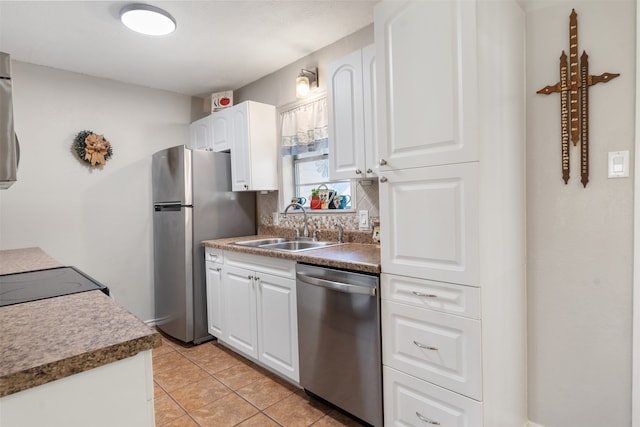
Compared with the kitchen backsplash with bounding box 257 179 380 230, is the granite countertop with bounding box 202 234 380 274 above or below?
below

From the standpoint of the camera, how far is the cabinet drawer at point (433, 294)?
4.46 ft

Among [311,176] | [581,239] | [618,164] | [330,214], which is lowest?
[581,239]

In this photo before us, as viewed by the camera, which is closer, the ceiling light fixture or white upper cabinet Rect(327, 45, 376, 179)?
white upper cabinet Rect(327, 45, 376, 179)

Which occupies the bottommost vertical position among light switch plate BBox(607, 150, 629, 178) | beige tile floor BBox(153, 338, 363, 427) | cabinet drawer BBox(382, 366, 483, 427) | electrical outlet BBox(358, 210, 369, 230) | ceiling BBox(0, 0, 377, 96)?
beige tile floor BBox(153, 338, 363, 427)

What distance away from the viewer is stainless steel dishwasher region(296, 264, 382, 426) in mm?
1665

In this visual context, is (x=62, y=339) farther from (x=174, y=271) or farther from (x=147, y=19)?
(x=174, y=271)

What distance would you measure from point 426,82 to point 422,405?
1.42m

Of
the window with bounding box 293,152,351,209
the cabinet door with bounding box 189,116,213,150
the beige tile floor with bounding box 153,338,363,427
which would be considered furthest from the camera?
the cabinet door with bounding box 189,116,213,150

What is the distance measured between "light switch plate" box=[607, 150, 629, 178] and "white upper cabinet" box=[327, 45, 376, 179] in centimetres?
110

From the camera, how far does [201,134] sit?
3.59 m

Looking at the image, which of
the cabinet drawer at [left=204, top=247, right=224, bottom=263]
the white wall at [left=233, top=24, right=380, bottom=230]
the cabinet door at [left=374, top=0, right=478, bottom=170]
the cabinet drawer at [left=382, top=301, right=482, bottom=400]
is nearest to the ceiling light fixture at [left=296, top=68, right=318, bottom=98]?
the white wall at [left=233, top=24, right=380, bottom=230]

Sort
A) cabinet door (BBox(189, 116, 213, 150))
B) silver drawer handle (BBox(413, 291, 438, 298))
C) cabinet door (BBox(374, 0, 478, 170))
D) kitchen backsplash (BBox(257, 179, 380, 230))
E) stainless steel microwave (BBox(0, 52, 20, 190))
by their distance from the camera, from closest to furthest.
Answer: stainless steel microwave (BBox(0, 52, 20, 190)), cabinet door (BBox(374, 0, 478, 170)), silver drawer handle (BBox(413, 291, 438, 298)), kitchen backsplash (BBox(257, 179, 380, 230)), cabinet door (BBox(189, 116, 213, 150))

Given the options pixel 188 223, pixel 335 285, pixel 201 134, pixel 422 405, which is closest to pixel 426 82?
pixel 335 285

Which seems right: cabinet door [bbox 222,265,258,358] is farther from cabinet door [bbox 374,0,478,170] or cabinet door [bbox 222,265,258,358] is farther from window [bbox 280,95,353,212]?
cabinet door [bbox 374,0,478,170]
